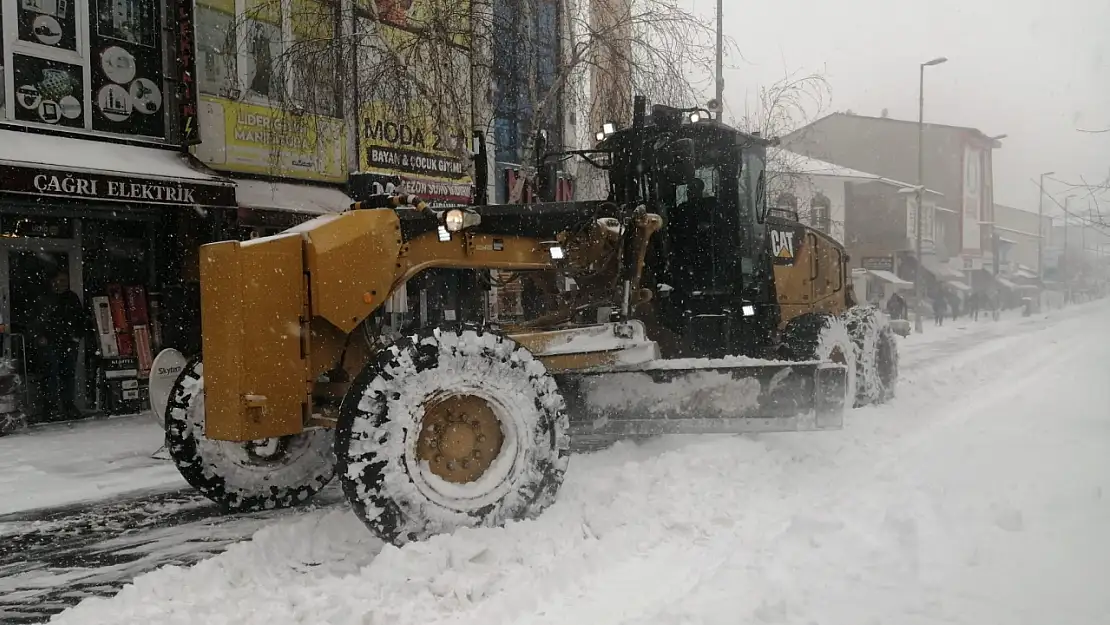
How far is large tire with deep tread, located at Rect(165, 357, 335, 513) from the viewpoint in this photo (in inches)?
206

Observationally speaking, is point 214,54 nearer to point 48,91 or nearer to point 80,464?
point 48,91

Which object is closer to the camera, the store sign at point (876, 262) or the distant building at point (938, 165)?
the store sign at point (876, 262)

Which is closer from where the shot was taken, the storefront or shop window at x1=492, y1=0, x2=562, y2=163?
the storefront

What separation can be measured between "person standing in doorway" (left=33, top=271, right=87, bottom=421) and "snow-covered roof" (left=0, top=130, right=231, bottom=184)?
171 centimetres

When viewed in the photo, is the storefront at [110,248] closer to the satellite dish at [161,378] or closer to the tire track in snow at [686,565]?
the satellite dish at [161,378]

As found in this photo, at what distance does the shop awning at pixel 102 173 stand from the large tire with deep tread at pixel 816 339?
729cm

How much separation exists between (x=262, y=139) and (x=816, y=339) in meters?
8.83

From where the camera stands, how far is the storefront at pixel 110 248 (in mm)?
9742

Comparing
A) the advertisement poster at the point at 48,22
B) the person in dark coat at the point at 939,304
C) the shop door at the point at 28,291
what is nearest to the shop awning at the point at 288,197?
the shop door at the point at 28,291

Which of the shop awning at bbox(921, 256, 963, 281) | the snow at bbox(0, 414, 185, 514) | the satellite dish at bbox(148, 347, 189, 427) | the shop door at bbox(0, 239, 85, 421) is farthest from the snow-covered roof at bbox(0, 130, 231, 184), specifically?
the shop awning at bbox(921, 256, 963, 281)

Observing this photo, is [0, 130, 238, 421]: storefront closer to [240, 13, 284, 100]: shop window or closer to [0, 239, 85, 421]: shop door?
[0, 239, 85, 421]: shop door

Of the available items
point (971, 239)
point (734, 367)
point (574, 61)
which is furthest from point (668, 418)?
point (971, 239)

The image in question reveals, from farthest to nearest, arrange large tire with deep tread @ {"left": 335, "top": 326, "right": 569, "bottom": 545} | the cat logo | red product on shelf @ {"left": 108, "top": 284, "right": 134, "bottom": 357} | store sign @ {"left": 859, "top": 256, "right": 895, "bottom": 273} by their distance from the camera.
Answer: store sign @ {"left": 859, "top": 256, "right": 895, "bottom": 273}
red product on shelf @ {"left": 108, "top": 284, "right": 134, "bottom": 357}
the cat logo
large tire with deep tread @ {"left": 335, "top": 326, "right": 569, "bottom": 545}

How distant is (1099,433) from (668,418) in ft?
12.9
